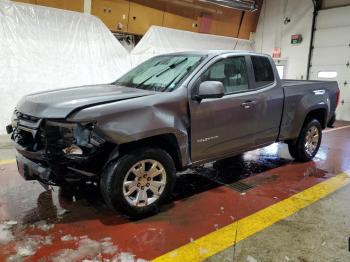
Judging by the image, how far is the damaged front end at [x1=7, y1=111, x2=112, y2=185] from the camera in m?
2.78

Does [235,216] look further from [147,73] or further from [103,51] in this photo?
[103,51]

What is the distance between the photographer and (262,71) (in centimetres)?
434

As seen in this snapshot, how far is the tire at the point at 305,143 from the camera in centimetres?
512

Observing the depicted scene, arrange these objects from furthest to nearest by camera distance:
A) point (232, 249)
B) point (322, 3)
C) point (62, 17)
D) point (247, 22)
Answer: point (247, 22) → point (322, 3) → point (62, 17) → point (232, 249)

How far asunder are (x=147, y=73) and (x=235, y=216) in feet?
6.55

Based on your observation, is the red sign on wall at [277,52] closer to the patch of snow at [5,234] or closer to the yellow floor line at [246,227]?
the yellow floor line at [246,227]

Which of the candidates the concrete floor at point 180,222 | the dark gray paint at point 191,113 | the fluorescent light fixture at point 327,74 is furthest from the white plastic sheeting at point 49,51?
the fluorescent light fixture at point 327,74

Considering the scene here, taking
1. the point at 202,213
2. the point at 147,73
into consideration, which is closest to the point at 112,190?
the point at 202,213

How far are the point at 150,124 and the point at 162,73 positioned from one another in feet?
3.25

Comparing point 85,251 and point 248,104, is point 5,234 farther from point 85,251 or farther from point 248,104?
point 248,104

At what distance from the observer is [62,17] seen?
24.3 ft

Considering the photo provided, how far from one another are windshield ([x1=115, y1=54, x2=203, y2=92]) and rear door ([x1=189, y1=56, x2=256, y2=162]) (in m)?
0.20

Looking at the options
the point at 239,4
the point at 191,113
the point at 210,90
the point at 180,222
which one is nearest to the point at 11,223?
Answer: the point at 180,222

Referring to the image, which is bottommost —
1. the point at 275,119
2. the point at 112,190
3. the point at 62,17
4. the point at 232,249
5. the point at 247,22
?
the point at 232,249
